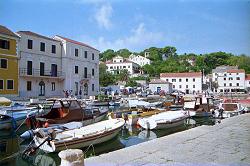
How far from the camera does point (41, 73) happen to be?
3691cm

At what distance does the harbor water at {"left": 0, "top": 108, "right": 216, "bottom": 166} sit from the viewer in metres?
10.1

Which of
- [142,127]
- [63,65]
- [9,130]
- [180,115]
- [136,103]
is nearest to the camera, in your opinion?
[9,130]

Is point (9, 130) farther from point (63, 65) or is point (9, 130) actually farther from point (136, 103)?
point (63, 65)

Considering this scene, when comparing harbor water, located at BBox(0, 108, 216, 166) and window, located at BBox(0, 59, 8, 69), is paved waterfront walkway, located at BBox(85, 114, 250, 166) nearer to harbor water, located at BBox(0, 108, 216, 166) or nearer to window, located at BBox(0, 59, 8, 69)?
harbor water, located at BBox(0, 108, 216, 166)

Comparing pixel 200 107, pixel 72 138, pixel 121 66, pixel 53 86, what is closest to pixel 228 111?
pixel 200 107

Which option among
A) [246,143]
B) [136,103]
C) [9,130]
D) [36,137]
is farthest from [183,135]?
[136,103]

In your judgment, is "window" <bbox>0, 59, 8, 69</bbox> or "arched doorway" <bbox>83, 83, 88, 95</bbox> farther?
"arched doorway" <bbox>83, 83, 88, 95</bbox>

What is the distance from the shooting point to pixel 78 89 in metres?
42.8


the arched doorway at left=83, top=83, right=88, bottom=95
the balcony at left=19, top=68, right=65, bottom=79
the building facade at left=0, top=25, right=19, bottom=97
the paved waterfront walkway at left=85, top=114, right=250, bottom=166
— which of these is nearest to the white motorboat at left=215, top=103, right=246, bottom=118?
the paved waterfront walkway at left=85, top=114, right=250, bottom=166

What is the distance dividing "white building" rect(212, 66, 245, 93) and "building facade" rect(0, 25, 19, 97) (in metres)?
69.6

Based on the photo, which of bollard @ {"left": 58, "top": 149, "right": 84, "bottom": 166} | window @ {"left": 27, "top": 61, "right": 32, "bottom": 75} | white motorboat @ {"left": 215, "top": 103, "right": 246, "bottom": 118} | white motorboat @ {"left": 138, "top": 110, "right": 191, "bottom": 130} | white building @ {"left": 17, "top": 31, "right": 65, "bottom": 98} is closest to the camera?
bollard @ {"left": 58, "top": 149, "right": 84, "bottom": 166}

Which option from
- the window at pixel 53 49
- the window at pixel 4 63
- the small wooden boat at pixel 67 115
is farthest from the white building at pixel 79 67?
the small wooden boat at pixel 67 115

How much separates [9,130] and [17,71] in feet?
66.6

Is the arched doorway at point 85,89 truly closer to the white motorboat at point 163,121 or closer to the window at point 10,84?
the window at point 10,84
